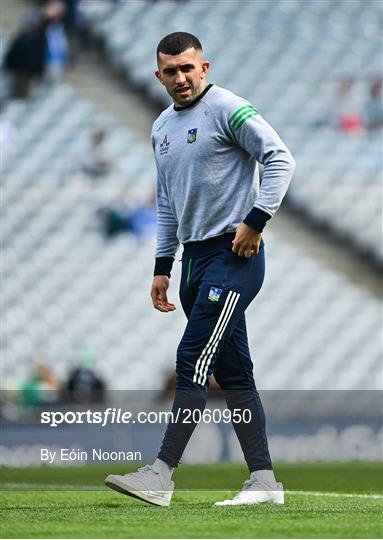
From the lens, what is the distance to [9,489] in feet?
20.1

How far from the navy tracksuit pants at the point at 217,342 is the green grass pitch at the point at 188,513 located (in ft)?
0.89

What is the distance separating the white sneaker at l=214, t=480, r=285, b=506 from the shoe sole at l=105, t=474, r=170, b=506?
10.9 inches

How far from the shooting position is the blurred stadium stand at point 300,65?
51.1ft

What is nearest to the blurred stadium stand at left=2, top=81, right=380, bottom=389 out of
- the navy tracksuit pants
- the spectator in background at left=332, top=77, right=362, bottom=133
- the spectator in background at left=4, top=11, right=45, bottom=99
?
the spectator in background at left=4, top=11, right=45, bottom=99

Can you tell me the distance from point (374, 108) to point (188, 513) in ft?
41.4

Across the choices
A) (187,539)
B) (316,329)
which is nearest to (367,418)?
(316,329)

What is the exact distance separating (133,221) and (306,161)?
2557 mm

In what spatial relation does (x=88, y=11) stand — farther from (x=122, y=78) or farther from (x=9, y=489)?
(x=9, y=489)

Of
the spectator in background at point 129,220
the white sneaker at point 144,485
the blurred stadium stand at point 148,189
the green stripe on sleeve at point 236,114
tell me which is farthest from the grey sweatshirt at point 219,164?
the spectator in background at point 129,220

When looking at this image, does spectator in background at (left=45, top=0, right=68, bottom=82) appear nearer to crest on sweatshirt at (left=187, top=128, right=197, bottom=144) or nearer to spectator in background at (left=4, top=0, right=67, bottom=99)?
spectator in background at (left=4, top=0, right=67, bottom=99)

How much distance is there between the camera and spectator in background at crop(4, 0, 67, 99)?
1583 centimetres

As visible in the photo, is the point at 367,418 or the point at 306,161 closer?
the point at 367,418

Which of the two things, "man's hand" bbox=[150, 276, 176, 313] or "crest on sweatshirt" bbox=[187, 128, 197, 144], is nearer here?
"crest on sweatshirt" bbox=[187, 128, 197, 144]

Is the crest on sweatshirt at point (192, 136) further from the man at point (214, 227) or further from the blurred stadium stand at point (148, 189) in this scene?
the blurred stadium stand at point (148, 189)
